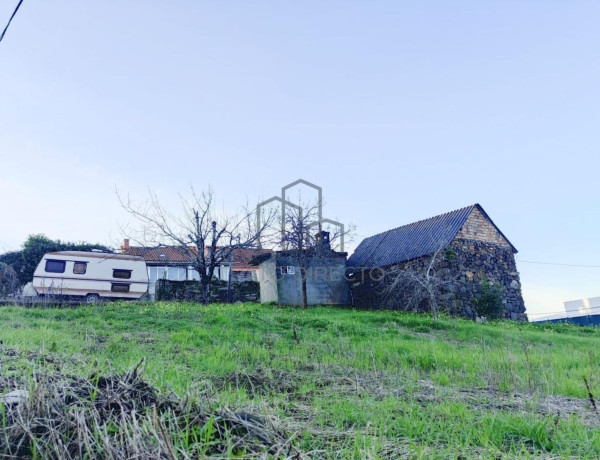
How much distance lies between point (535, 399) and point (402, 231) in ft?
70.4

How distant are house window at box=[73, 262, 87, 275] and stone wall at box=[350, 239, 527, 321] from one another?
13.9m

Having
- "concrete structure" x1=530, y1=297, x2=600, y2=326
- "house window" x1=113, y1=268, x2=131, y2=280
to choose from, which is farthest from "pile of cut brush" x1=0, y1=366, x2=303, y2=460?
"concrete structure" x1=530, y1=297, x2=600, y2=326

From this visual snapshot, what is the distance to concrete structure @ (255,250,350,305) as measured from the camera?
2328 cm

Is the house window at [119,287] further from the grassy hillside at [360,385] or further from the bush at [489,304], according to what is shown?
the bush at [489,304]

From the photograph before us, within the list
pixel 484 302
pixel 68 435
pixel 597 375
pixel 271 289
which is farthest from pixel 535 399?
pixel 271 289

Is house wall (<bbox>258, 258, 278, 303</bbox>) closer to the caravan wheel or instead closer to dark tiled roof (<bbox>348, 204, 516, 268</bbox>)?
dark tiled roof (<bbox>348, 204, 516, 268</bbox>)

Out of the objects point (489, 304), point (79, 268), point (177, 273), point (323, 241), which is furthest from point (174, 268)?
point (489, 304)

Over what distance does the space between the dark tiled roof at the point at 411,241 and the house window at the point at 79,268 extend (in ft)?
45.1

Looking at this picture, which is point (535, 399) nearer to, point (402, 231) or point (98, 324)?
point (98, 324)

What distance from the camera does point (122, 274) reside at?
22.4 metres

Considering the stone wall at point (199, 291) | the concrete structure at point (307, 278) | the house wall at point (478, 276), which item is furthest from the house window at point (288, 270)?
the house wall at point (478, 276)

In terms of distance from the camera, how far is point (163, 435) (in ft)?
6.35

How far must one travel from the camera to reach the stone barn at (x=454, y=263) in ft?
67.1

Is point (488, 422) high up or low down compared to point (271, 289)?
down
